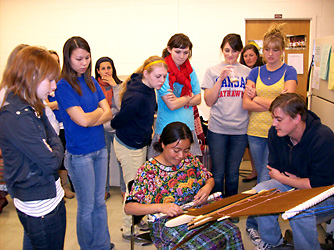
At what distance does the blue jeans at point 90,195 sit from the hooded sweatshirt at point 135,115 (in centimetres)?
25

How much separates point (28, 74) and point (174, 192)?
1095mm

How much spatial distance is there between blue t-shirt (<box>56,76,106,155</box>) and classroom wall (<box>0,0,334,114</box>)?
128 inches

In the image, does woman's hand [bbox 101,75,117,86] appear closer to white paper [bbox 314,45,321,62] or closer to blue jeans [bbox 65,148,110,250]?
blue jeans [bbox 65,148,110,250]

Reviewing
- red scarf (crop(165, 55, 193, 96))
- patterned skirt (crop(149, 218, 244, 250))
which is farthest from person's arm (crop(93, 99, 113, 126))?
patterned skirt (crop(149, 218, 244, 250))

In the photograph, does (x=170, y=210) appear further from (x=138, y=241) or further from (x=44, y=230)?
Result: (x=138, y=241)

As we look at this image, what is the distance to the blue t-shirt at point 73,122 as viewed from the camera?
2193mm

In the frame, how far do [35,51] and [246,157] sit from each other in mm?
4156

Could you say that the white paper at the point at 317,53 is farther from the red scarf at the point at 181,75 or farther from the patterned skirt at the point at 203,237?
the patterned skirt at the point at 203,237

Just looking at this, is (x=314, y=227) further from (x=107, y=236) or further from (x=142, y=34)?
(x=142, y=34)

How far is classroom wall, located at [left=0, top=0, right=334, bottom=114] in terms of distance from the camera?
5.09 m

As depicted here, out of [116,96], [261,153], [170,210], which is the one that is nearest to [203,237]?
[170,210]

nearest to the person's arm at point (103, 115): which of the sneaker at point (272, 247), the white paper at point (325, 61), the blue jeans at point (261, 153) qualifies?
the blue jeans at point (261, 153)

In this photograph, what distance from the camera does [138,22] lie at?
5.37m

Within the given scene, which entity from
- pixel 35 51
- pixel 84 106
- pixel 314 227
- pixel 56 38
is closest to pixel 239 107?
pixel 314 227
